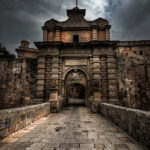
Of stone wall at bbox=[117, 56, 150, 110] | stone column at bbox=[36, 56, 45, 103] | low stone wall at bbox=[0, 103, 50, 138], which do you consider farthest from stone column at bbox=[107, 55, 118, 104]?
low stone wall at bbox=[0, 103, 50, 138]

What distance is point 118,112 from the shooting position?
408 centimetres

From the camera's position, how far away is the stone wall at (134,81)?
9.93 metres

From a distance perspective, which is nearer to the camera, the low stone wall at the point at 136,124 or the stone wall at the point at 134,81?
the low stone wall at the point at 136,124

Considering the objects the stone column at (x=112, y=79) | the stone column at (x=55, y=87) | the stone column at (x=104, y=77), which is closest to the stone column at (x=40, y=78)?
the stone column at (x=55, y=87)

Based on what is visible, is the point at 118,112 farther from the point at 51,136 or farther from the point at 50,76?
the point at 50,76

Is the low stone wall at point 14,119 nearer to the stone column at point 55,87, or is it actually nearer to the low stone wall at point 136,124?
the stone column at point 55,87

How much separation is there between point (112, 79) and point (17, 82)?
947 centimetres

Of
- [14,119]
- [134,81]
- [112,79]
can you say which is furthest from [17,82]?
[134,81]

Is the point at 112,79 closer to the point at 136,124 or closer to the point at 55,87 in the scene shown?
the point at 55,87

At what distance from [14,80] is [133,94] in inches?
489

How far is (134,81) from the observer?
10.5m

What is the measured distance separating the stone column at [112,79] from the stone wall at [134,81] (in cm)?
106

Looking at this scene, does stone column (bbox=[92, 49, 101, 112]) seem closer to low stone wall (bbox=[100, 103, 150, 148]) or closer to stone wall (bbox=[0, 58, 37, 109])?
low stone wall (bbox=[100, 103, 150, 148])

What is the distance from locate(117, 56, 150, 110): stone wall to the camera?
32.6 feet
